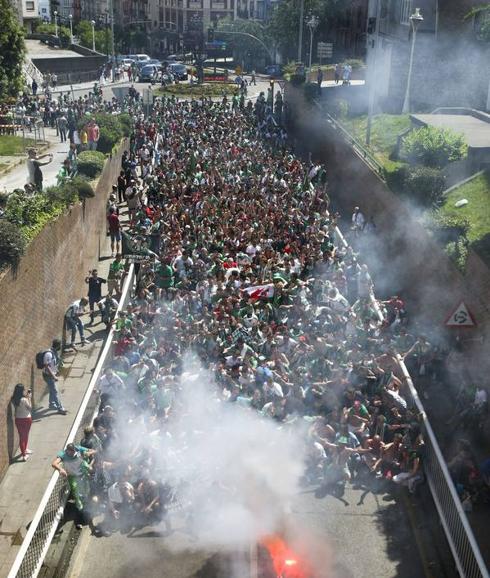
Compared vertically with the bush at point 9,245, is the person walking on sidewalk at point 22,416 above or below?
below

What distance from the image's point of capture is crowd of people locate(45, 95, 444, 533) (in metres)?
11.1

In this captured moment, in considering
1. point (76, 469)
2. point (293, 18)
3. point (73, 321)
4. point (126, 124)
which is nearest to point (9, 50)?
point (126, 124)

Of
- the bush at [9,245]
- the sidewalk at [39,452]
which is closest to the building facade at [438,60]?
the sidewalk at [39,452]

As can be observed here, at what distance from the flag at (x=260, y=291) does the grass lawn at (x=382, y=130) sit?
9.59 meters

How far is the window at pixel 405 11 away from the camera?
3675cm

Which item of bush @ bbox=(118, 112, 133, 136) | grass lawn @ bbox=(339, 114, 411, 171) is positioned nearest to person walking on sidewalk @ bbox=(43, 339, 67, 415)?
grass lawn @ bbox=(339, 114, 411, 171)

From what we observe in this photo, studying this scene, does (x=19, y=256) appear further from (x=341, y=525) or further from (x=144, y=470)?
(x=341, y=525)

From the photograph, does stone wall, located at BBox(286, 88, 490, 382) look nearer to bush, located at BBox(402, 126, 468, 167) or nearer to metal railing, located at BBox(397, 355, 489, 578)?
bush, located at BBox(402, 126, 468, 167)

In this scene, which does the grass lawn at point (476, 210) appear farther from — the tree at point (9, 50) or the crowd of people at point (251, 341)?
the tree at point (9, 50)

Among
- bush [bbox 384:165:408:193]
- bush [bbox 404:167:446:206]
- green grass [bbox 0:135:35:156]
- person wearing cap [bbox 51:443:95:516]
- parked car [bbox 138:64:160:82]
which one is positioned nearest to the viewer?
person wearing cap [bbox 51:443:95:516]

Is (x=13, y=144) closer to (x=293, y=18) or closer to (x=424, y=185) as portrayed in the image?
(x=424, y=185)

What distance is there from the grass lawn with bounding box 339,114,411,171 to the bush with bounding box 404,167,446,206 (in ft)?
15.1

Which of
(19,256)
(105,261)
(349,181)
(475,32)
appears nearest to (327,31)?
(475,32)

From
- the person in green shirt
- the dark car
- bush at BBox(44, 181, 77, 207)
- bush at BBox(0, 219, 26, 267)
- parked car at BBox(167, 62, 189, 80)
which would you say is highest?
bush at BBox(0, 219, 26, 267)
